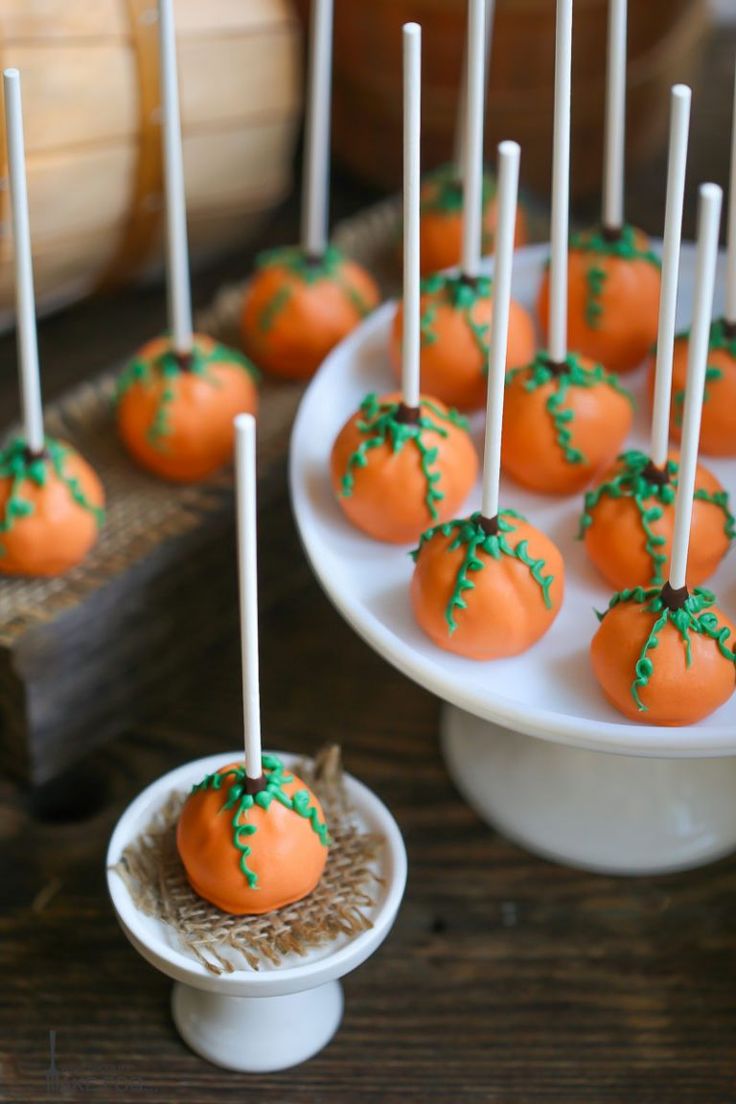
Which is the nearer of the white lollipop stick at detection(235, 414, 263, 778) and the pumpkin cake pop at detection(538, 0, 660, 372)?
the white lollipop stick at detection(235, 414, 263, 778)

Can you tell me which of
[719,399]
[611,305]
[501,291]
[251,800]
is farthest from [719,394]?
[251,800]

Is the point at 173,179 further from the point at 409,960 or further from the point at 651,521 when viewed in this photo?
the point at 409,960

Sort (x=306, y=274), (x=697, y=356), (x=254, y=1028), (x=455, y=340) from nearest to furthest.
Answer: (x=697, y=356)
(x=254, y=1028)
(x=455, y=340)
(x=306, y=274)

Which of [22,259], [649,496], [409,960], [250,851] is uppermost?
[22,259]

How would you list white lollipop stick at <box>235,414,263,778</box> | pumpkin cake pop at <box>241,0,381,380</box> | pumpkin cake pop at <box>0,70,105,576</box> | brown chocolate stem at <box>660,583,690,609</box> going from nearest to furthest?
white lollipop stick at <box>235,414,263,778</box> < brown chocolate stem at <box>660,583,690,609</box> < pumpkin cake pop at <box>0,70,105,576</box> < pumpkin cake pop at <box>241,0,381,380</box>

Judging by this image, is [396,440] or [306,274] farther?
[306,274]

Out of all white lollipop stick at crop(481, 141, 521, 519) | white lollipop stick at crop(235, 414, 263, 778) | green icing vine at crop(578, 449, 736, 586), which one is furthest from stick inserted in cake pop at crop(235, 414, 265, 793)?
green icing vine at crop(578, 449, 736, 586)

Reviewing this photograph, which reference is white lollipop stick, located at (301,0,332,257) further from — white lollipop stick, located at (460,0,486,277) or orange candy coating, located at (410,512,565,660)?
orange candy coating, located at (410,512,565,660)
